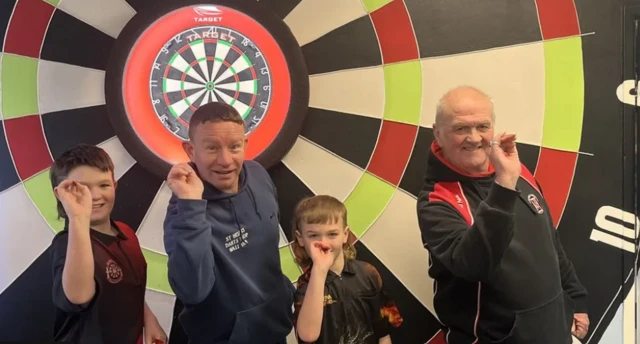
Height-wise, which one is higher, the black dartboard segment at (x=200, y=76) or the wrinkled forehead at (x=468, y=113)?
the black dartboard segment at (x=200, y=76)

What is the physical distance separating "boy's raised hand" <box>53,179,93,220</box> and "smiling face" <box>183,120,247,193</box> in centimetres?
37

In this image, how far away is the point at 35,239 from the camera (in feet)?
6.80

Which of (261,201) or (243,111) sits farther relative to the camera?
(243,111)

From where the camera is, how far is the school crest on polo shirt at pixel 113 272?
5.90 ft

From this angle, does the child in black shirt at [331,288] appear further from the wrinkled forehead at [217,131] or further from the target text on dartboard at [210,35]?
the target text on dartboard at [210,35]

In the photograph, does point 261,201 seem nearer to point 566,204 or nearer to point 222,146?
point 222,146

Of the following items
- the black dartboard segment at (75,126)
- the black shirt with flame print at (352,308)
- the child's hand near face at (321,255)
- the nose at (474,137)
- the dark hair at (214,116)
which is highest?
the black dartboard segment at (75,126)

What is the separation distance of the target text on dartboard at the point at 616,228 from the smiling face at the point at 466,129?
586mm

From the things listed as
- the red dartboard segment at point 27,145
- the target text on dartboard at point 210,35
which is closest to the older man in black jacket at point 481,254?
the target text on dartboard at point 210,35

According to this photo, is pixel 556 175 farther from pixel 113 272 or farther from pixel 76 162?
pixel 76 162

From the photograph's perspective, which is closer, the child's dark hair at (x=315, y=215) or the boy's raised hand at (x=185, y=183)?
the boy's raised hand at (x=185, y=183)

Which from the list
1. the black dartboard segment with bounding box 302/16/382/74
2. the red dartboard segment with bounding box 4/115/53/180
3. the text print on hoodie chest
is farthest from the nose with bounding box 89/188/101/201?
the black dartboard segment with bounding box 302/16/382/74

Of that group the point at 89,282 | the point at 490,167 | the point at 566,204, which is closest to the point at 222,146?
the point at 89,282

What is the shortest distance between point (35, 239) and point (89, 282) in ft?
1.68
